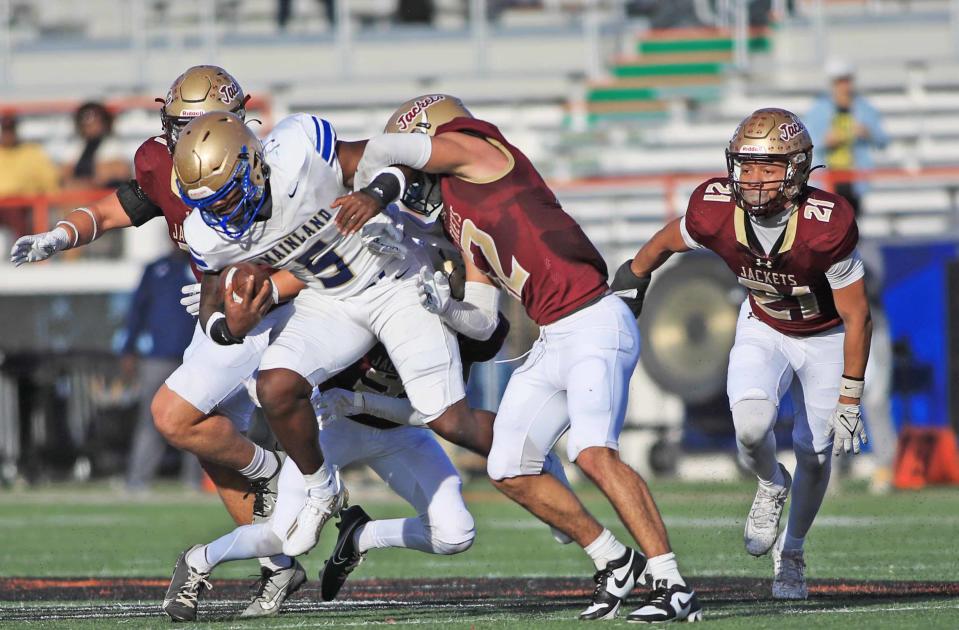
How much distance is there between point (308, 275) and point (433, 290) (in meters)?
0.45

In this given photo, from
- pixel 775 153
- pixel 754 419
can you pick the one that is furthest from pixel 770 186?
pixel 754 419

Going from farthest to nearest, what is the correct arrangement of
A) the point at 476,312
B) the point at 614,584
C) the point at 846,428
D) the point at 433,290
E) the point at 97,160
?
the point at 97,160 < the point at 476,312 < the point at 846,428 < the point at 433,290 < the point at 614,584

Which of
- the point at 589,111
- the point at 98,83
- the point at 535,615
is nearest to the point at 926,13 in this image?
the point at 589,111

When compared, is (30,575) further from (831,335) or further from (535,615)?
(831,335)

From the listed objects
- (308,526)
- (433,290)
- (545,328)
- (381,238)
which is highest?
(381,238)

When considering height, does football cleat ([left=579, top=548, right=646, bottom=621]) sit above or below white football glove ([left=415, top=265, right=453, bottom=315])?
below

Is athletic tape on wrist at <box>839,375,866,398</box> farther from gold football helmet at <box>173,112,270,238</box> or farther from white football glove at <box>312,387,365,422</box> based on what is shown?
gold football helmet at <box>173,112,270,238</box>

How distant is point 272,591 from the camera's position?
5777 mm

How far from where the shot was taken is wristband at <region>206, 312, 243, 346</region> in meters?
5.61

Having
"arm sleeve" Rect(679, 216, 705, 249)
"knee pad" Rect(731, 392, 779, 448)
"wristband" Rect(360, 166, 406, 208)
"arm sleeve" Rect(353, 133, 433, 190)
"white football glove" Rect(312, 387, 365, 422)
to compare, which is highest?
"arm sleeve" Rect(353, 133, 433, 190)

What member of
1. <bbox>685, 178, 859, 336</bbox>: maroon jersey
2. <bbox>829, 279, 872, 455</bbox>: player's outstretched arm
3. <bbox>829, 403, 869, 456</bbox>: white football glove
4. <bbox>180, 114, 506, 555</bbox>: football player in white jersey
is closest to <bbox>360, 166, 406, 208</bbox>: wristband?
<bbox>180, 114, 506, 555</bbox>: football player in white jersey

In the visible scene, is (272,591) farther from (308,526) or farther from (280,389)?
(280,389)

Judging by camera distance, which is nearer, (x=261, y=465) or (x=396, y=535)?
(x=396, y=535)

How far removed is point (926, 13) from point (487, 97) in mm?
4710
